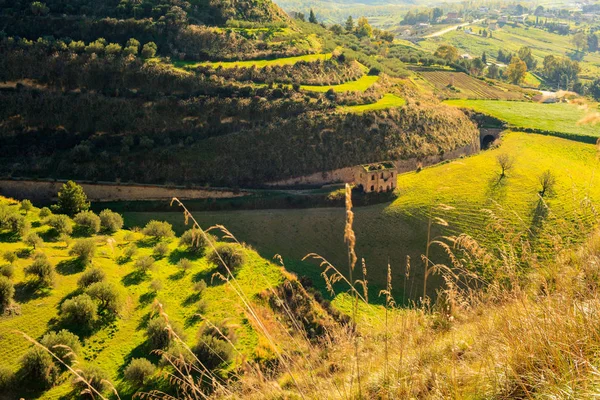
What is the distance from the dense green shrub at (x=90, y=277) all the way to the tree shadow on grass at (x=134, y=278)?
167cm

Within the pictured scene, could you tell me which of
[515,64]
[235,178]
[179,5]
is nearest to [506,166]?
[235,178]

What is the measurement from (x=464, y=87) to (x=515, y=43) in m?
99.2

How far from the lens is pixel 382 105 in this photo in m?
47.3

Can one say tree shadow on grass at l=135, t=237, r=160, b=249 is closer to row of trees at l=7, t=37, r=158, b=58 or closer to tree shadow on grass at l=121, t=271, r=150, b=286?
tree shadow on grass at l=121, t=271, r=150, b=286

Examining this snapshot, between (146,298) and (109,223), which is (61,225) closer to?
(109,223)

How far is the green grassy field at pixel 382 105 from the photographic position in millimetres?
45281

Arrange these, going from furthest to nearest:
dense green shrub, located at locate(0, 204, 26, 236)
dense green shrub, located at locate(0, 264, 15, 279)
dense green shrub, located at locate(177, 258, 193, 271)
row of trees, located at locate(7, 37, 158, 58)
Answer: row of trees, located at locate(7, 37, 158, 58), dense green shrub, located at locate(177, 258, 193, 271), dense green shrub, located at locate(0, 204, 26, 236), dense green shrub, located at locate(0, 264, 15, 279)

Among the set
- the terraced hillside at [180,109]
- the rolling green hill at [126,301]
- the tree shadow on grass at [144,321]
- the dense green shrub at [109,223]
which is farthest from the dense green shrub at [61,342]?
the terraced hillside at [180,109]

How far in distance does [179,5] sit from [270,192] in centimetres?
2898

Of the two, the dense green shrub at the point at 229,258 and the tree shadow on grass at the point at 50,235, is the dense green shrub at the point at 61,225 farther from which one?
the dense green shrub at the point at 229,258

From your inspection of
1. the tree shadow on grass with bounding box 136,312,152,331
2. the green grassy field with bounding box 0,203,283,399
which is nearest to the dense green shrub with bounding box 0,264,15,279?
the green grassy field with bounding box 0,203,283,399

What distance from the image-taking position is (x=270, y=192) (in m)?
39.3

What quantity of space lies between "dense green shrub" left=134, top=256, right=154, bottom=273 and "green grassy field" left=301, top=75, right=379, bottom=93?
27552mm

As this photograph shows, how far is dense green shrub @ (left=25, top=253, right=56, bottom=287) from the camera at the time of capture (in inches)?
872
